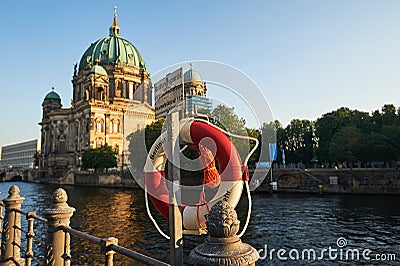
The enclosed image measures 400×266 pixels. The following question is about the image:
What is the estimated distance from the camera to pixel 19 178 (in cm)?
10019

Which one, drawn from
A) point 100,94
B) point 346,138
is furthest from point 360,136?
point 100,94

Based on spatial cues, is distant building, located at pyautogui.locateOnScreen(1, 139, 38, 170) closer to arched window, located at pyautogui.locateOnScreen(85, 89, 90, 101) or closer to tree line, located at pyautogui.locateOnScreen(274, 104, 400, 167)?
arched window, located at pyautogui.locateOnScreen(85, 89, 90, 101)

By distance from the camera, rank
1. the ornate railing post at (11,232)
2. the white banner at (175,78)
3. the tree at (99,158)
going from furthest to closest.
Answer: the tree at (99,158) → the ornate railing post at (11,232) → the white banner at (175,78)

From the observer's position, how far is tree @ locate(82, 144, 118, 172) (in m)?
62.3

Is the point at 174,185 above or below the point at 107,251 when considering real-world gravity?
above

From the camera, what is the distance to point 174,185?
393 cm

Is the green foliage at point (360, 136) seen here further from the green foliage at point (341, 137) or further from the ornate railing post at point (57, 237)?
the ornate railing post at point (57, 237)

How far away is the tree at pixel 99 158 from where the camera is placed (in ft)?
204

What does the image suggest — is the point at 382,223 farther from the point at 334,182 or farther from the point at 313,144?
the point at 313,144

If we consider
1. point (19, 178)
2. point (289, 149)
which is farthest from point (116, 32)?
point (289, 149)

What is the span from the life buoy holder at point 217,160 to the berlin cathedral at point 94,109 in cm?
6308

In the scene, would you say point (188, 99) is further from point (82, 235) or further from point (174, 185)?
point (82, 235)

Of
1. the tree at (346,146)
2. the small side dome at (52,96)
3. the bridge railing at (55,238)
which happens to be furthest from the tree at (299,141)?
the small side dome at (52,96)

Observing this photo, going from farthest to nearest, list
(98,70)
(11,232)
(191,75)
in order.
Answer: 1. (98,70)
2. (11,232)
3. (191,75)
